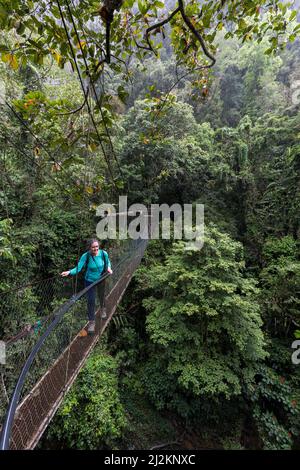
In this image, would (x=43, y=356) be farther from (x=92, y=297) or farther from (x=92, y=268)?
(x=92, y=268)

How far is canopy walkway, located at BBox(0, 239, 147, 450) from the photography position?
4.66 ft

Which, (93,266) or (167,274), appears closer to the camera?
(93,266)

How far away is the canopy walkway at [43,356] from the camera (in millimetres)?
1421

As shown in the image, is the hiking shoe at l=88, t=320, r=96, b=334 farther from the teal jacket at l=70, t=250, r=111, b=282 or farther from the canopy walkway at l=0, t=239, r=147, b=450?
the teal jacket at l=70, t=250, r=111, b=282

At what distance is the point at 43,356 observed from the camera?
2.34 metres

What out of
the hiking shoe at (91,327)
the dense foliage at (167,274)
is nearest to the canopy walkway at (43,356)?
the hiking shoe at (91,327)

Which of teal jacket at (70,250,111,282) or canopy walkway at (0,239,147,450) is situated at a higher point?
teal jacket at (70,250,111,282)

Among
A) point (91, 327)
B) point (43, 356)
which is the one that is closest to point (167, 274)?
point (91, 327)

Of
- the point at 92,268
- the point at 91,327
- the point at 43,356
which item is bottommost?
the point at 43,356

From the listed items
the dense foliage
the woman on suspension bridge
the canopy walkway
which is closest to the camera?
the canopy walkway

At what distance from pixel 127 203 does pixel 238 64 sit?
8154mm

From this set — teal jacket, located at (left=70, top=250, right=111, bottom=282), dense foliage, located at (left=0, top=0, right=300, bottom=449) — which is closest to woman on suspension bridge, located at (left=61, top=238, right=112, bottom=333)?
teal jacket, located at (left=70, top=250, right=111, bottom=282)

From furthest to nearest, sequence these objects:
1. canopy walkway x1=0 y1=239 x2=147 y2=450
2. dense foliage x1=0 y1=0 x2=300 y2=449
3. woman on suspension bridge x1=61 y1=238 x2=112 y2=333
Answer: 1. dense foliage x1=0 y1=0 x2=300 y2=449
2. woman on suspension bridge x1=61 y1=238 x2=112 y2=333
3. canopy walkway x1=0 y1=239 x2=147 y2=450
